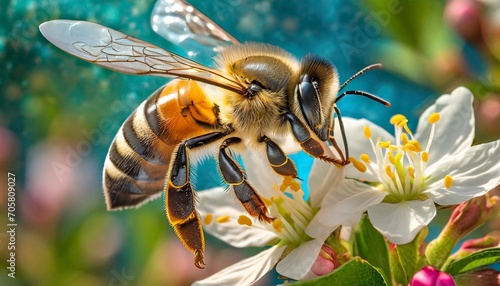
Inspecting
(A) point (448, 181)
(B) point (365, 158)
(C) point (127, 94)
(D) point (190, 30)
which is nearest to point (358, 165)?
(B) point (365, 158)

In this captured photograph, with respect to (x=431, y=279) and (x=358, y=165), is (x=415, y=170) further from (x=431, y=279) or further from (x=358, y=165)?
(x=431, y=279)

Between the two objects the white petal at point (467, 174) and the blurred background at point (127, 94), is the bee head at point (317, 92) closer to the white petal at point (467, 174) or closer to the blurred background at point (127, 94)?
the white petal at point (467, 174)

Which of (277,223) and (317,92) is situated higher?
(317,92)

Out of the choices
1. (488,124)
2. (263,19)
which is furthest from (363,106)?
(488,124)

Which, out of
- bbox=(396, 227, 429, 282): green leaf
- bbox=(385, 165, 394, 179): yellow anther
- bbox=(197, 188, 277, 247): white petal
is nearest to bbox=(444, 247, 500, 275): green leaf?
bbox=(396, 227, 429, 282): green leaf

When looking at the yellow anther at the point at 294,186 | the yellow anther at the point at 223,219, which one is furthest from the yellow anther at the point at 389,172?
the yellow anther at the point at 223,219

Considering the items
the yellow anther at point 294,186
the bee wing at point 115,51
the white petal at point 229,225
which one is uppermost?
the bee wing at point 115,51
